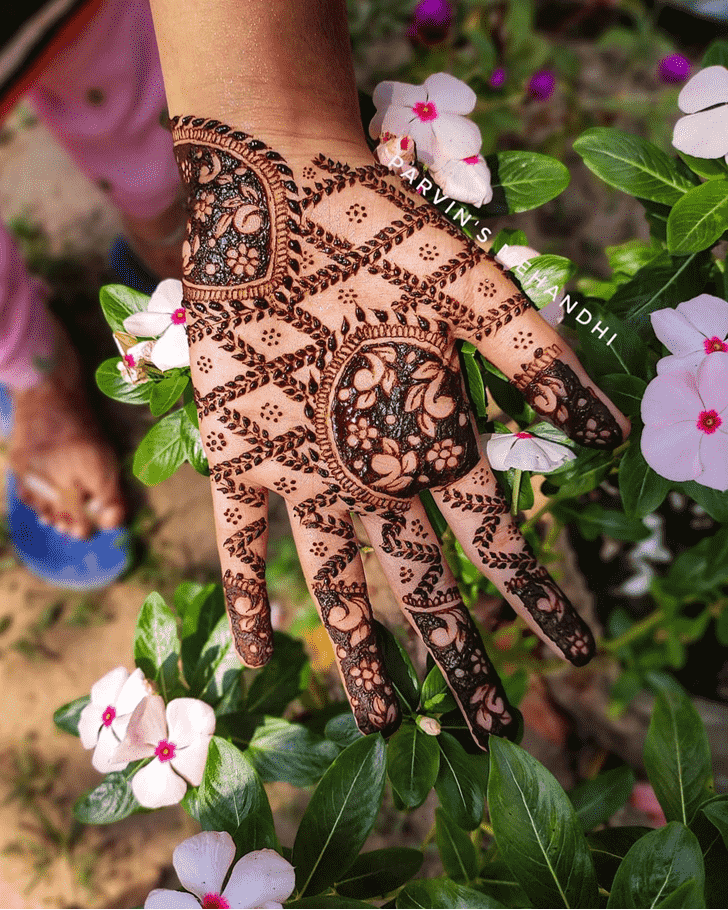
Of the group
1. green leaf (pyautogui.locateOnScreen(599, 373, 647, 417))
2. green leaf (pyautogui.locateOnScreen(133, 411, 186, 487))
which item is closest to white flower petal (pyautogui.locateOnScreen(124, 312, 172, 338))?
green leaf (pyautogui.locateOnScreen(133, 411, 186, 487))

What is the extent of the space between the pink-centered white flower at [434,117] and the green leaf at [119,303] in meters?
0.43

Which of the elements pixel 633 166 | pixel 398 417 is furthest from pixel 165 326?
pixel 633 166

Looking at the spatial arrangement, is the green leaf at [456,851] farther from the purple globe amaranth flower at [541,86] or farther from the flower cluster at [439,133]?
the purple globe amaranth flower at [541,86]

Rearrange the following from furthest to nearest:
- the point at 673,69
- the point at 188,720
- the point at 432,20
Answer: the point at 673,69 → the point at 432,20 → the point at 188,720

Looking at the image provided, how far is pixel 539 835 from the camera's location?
74 centimetres

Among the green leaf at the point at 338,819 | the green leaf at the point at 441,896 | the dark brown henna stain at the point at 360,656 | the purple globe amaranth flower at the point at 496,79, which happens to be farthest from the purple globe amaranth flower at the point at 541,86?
the green leaf at the point at 441,896

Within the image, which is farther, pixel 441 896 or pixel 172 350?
pixel 172 350

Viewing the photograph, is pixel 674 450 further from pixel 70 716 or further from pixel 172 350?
pixel 70 716

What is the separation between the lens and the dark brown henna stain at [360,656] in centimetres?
91

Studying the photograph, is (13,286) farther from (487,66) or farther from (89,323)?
(487,66)

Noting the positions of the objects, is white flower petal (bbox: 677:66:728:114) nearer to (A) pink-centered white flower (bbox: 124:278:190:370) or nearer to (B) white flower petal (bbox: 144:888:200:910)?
(A) pink-centered white flower (bbox: 124:278:190:370)

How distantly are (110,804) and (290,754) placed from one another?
25cm

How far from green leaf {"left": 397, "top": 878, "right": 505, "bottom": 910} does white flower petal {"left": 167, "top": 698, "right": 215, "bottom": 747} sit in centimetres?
31

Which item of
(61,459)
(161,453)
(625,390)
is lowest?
(61,459)
